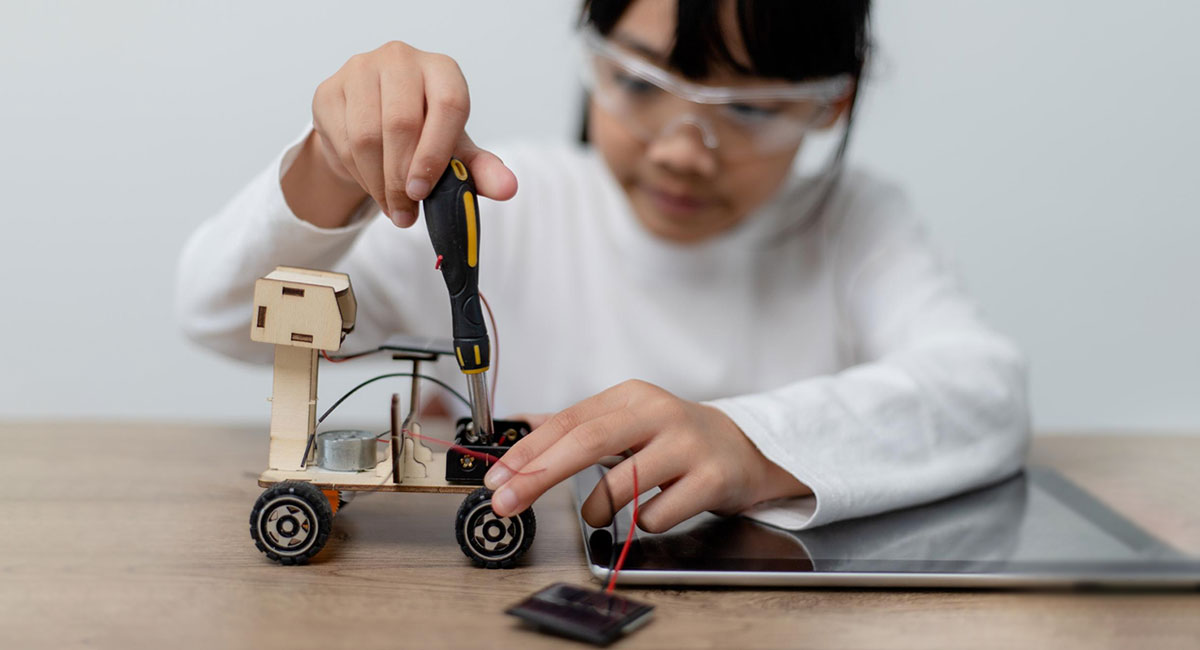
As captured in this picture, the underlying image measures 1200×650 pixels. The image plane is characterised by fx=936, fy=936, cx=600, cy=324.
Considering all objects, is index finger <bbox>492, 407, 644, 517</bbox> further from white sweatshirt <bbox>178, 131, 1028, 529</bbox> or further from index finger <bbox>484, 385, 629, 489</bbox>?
white sweatshirt <bbox>178, 131, 1028, 529</bbox>

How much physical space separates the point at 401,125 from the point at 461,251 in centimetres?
10

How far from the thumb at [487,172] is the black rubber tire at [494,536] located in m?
0.19

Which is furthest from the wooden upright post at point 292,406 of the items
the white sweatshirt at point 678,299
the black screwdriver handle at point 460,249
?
the white sweatshirt at point 678,299

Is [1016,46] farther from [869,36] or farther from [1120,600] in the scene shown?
[1120,600]

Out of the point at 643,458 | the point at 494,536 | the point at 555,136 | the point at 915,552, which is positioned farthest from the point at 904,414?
the point at 555,136

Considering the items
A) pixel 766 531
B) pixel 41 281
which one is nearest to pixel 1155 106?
pixel 766 531

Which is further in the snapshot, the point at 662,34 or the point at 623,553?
the point at 662,34

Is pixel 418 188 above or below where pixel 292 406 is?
above

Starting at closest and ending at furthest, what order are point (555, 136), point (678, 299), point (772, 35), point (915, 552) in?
point (915, 552) < point (772, 35) < point (678, 299) < point (555, 136)

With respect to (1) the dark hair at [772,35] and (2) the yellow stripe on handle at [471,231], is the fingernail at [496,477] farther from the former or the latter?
(1) the dark hair at [772,35]

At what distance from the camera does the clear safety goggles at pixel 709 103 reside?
0.97 m

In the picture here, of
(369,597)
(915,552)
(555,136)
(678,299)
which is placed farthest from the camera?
(555,136)

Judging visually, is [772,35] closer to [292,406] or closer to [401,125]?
[401,125]

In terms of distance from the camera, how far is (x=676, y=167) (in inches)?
41.1
